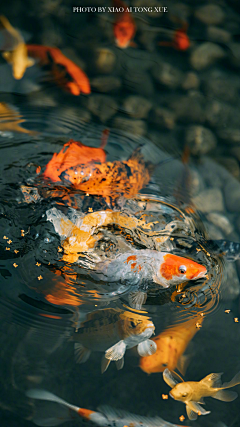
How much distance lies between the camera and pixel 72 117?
8.41 ft

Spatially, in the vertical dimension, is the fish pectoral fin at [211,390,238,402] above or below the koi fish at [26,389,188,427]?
above

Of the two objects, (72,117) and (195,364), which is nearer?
(195,364)

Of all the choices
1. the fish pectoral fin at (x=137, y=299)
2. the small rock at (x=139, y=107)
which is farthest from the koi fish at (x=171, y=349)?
the small rock at (x=139, y=107)

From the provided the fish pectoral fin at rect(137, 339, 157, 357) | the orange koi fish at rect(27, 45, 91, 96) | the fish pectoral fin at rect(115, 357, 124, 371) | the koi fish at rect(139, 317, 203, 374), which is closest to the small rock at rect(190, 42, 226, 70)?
the orange koi fish at rect(27, 45, 91, 96)

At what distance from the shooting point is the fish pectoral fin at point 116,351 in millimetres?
2027

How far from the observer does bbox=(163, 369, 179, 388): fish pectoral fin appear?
201 cm

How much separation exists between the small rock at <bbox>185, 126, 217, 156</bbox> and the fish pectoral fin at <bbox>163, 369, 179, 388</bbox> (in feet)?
5.21

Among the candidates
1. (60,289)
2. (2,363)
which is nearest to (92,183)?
(60,289)

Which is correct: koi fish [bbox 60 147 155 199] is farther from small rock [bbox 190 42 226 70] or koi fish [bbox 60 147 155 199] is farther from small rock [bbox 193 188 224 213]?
small rock [bbox 190 42 226 70]

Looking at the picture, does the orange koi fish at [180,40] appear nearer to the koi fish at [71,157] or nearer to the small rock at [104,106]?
the small rock at [104,106]

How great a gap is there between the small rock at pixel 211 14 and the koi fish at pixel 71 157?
50.2 inches

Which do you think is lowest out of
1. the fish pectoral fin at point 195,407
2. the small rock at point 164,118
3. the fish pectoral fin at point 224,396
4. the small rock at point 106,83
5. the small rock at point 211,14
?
the fish pectoral fin at point 195,407

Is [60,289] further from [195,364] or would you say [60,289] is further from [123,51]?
[123,51]

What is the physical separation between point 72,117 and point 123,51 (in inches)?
26.3
